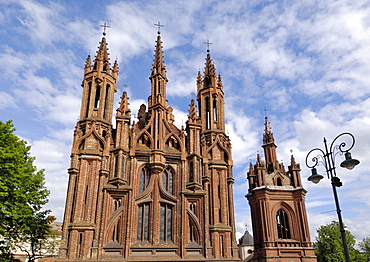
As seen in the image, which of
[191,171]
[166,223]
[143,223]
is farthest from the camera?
[191,171]

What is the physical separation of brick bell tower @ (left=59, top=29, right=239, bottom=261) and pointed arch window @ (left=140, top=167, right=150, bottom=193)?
9 cm

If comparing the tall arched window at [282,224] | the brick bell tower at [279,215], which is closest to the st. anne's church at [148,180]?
the brick bell tower at [279,215]

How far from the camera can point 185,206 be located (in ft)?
89.6

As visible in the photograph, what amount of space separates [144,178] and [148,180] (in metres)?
0.40

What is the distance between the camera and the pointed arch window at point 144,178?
90.8ft

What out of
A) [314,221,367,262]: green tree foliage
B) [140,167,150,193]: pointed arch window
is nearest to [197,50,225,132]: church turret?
[140,167,150,193]: pointed arch window

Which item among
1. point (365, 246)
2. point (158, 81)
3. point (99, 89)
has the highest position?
point (158, 81)

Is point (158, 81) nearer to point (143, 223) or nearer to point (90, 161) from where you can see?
point (90, 161)

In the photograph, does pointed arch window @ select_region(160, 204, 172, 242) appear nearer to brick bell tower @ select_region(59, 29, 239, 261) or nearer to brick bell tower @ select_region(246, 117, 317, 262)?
brick bell tower @ select_region(59, 29, 239, 261)

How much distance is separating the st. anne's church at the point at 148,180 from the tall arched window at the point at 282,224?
13249 mm

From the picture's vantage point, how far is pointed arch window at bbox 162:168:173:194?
28312mm

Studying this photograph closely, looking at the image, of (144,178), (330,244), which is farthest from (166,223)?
(330,244)

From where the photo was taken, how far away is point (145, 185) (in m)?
27.7

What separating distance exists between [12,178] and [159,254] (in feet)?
41.3
